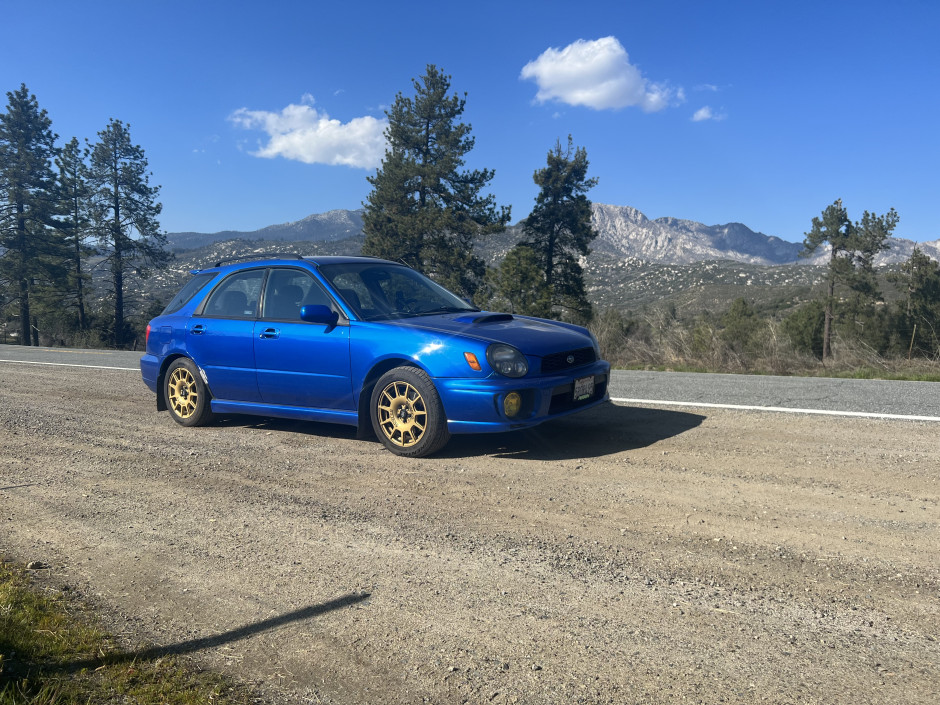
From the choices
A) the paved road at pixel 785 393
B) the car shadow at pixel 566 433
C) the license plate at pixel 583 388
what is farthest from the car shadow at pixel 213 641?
the paved road at pixel 785 393

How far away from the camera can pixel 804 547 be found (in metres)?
3.46

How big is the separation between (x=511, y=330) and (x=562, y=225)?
140 ft

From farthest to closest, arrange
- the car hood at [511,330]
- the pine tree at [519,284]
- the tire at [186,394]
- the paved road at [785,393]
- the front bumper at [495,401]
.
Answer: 1. the pine tree at [519,284]
2. the paved road at [785,393]
3. the tire at [186,394]
4. the car hood at [511,330]
5. the front bumper at [495,401]

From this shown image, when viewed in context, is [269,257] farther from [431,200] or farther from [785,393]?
[431,200]

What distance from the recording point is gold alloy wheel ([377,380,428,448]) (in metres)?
5.62

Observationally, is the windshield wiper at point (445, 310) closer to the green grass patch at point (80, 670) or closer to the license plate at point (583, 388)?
the license plate at point (583, 388)

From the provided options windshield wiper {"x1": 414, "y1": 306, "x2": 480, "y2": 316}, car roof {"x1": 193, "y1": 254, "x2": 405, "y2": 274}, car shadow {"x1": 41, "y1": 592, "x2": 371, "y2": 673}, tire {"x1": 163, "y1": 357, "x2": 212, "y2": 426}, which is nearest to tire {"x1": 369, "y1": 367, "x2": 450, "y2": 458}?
windshield wiper {"x1": 414, "y1": 306, "x2": 480, "y2": 316}

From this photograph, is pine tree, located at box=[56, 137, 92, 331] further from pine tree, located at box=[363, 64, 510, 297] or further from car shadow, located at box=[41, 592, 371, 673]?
car shadow, located at box=[41, 592, 371, 673]

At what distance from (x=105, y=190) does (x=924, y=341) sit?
49558 mm

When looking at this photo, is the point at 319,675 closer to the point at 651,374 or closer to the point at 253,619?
the point at 253,619

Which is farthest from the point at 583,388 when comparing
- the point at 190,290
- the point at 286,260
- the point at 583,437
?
the point at 190,290

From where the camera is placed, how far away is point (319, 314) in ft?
19.6

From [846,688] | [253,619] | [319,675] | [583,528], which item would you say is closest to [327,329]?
[583,528]

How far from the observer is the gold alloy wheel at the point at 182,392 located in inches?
281
